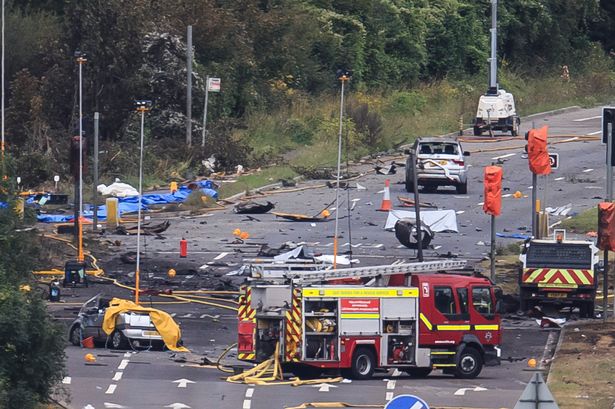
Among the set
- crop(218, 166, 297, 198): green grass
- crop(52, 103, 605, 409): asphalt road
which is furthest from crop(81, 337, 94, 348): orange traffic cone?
crop(218, 166, 297, 198): green grass

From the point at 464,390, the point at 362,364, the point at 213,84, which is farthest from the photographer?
the point at 213,84

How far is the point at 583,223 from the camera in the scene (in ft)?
168

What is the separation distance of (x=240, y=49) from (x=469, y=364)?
131 ft

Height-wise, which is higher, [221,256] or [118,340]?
[221,256]

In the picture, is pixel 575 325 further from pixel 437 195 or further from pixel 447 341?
pixel 437 195

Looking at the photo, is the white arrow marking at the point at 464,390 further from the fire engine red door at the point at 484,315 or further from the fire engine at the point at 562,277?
the fire engine at the point at 562,277

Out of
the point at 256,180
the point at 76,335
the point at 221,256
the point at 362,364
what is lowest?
the point at 362,364

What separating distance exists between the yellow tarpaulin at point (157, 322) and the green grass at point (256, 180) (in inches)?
839

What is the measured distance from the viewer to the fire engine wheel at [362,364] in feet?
99.5

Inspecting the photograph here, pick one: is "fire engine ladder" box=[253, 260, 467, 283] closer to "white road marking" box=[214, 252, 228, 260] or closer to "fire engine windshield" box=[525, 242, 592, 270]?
"fire engine windshield" box=[525, 242, 592, 270]

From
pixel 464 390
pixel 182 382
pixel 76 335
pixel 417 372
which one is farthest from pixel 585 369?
pixel 76 335

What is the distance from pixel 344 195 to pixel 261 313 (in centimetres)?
2532

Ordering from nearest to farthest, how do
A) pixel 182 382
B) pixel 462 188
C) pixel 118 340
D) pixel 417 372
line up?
1. pixel 182 382
2. pixel 417 372
3. pixel 118 340
4. pixel 462 188

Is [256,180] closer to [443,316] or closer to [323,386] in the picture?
[443,316]
